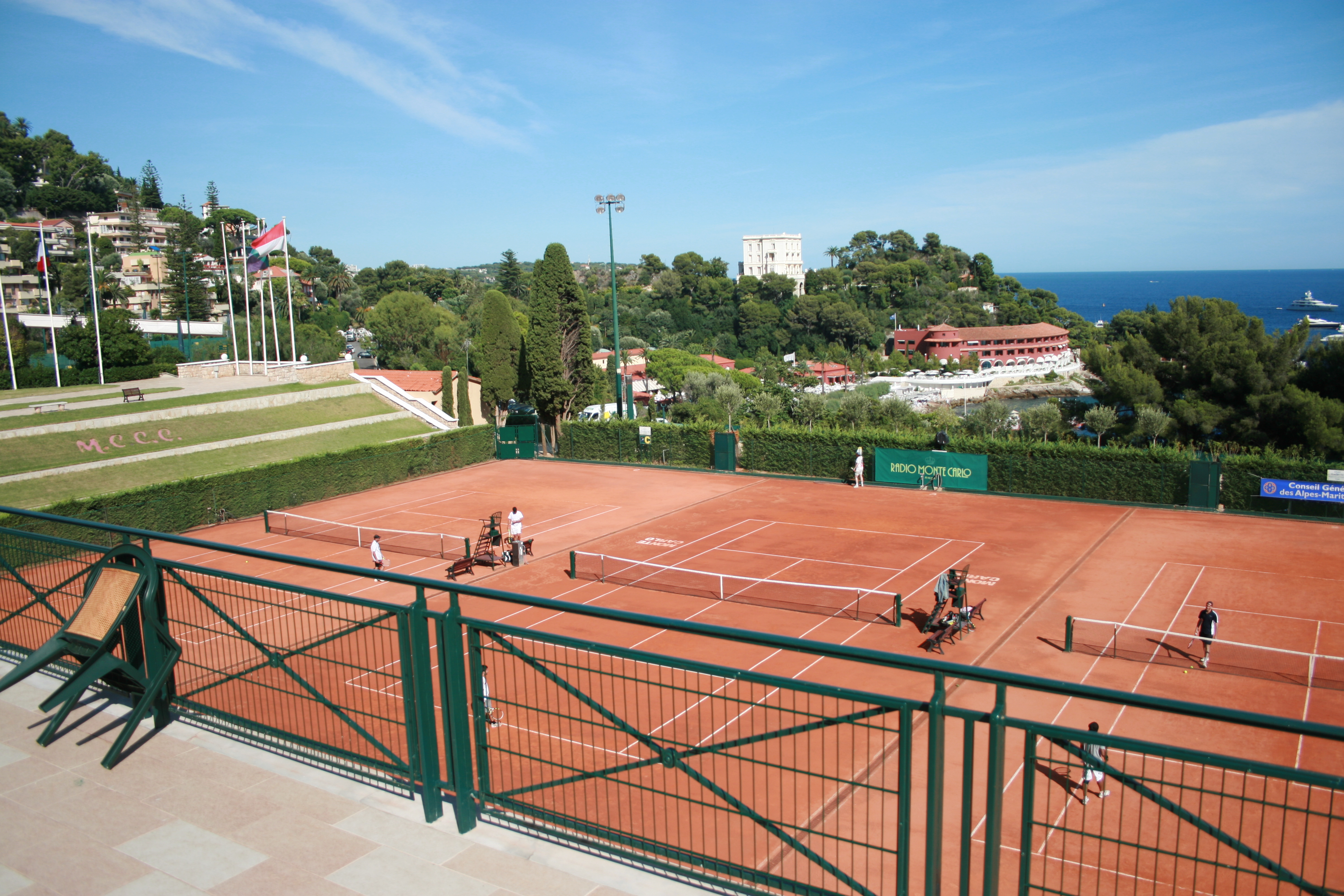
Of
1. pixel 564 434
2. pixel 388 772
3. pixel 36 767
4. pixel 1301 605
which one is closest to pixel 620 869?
pixel 388 772

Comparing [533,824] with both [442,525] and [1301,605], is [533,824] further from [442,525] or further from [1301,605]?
[442,525]

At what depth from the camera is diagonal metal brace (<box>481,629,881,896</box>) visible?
186 inches

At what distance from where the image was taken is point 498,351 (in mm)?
49219

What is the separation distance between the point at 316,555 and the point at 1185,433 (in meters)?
37.6

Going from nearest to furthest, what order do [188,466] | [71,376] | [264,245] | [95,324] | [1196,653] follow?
[1196,653]
[188,466]
[264,245]
[95,324]
[71,376]

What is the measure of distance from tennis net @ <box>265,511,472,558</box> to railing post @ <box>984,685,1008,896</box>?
19.8m

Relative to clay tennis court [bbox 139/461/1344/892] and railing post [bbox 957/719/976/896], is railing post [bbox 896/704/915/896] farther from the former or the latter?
clay tennis court [bbox 139/461/1344/892]

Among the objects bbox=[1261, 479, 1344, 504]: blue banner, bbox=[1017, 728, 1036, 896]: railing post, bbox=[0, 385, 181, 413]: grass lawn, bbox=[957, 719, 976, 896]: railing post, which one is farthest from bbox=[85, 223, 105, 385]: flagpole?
bbox=[1261, 479, 1344, 504]: blue banner

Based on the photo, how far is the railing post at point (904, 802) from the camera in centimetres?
443

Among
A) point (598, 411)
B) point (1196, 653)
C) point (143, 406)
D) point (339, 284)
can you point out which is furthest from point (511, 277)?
point (1196, 653)

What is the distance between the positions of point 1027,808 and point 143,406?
43.2 meters

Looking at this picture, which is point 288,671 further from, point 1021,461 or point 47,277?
point 47,277

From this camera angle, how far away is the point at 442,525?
29.5 metres

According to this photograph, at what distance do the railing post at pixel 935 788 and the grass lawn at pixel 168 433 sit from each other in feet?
122
